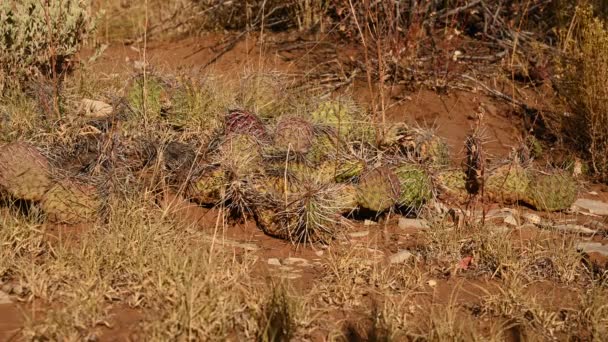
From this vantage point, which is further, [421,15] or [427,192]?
[421,15]

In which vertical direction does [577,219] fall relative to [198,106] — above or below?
below

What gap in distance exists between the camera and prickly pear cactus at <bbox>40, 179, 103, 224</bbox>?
4.46 meters

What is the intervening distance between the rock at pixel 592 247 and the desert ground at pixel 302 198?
3cm

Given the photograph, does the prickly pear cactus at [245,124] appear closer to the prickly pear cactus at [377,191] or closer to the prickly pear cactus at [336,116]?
→ the prickly pear cactus at [336,116]

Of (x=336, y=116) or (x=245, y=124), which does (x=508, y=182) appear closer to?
(x=336, y=116)

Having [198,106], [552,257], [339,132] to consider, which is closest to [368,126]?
[339,132]

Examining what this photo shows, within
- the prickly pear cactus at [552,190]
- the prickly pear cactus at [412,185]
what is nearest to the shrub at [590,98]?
the prickly pear cactus at [552,190]

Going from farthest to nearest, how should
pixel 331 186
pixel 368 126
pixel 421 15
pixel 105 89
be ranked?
pixel 421 15 → pixel 105 89 → pixel 368 126 → pixel 331 186

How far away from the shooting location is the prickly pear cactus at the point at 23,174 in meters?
4.44

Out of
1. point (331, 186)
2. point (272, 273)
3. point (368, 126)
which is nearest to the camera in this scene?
point (272, 273)

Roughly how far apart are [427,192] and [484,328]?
1267 millimetres

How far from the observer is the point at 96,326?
Result: 11.7ft

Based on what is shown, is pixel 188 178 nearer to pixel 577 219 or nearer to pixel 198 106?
pixel 198 106

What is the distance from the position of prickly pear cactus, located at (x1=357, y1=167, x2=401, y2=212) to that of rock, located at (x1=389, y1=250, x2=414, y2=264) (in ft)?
1.06
